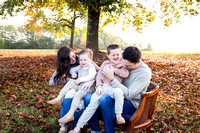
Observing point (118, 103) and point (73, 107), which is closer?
point (118, 103)

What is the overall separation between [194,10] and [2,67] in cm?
1116

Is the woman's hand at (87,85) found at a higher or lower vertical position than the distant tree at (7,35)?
A: lower

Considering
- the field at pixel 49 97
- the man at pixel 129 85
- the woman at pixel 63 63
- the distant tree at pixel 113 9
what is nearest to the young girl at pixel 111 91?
the man at pixel 129 85

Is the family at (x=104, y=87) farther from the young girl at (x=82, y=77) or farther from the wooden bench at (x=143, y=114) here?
the wooden bench at (x=143, y=114)

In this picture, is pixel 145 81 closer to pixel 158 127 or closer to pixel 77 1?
pixel 158 127

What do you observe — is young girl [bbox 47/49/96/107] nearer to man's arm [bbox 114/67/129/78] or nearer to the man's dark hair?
man's arm [bbox 114/67/129/78]

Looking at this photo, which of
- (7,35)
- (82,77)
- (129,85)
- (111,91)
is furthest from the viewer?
(7,35)

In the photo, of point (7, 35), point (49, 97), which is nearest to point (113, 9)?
point (49, 97)

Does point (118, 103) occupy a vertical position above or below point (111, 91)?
below

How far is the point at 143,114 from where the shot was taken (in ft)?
11.0

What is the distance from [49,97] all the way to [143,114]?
394 centimetres

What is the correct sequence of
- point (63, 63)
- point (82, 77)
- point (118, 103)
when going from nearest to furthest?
point (118, 103)
point (82, 77)
point (63, 63)

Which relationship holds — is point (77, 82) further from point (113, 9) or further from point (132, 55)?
point (113, 9)

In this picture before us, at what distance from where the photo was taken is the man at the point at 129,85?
3.21 metres
